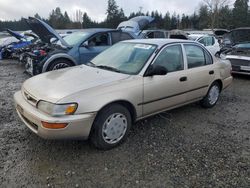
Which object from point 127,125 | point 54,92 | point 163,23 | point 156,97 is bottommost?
point 127,125

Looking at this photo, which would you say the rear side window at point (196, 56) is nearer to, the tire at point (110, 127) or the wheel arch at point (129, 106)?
the wheel arch at point (129, 106)

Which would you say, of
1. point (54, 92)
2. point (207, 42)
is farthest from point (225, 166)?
point (207, 42)

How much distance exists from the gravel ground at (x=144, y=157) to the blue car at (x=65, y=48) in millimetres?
2543

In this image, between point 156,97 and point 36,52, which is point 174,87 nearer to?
point 156,97

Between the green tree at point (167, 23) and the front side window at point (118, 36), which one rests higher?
the green tree at point (167, 23)

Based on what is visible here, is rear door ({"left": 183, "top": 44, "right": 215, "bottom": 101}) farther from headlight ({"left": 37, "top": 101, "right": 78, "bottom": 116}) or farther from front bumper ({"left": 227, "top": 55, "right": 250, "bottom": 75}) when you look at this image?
front bumper ({"left": 227, "top": 55, "right": 250, "bottom": 75})

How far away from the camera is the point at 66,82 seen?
3338mm

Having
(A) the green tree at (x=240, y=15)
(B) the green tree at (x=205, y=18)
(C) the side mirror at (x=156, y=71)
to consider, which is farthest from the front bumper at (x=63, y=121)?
(A) the green tree at (x=240, y=15)

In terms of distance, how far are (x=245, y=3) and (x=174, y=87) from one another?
191 feet

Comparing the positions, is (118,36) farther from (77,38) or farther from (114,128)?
(114,128)

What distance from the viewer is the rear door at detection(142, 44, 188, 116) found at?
3.67 metres

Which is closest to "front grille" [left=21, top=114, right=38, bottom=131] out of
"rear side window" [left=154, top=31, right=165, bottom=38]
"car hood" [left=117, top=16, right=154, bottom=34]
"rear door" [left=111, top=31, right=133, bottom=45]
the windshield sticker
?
the windshield sticker

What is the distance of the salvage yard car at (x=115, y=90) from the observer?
2.93m

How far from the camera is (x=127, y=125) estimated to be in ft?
11.5
